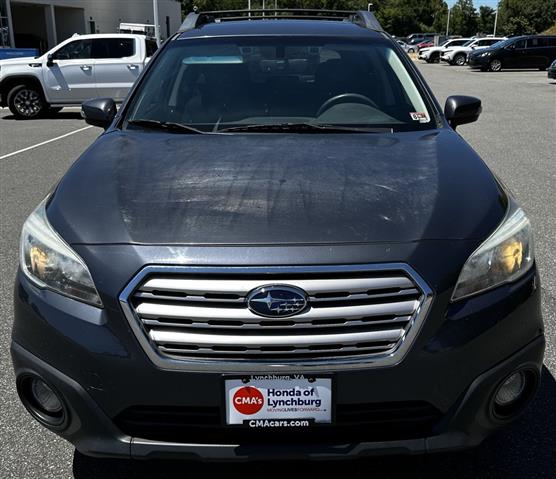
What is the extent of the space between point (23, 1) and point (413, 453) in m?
39.2

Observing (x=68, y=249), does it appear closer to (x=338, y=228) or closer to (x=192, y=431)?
(x=192, y=431)

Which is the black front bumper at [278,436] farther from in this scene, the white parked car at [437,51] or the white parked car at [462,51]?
the white parked car at [437,51]

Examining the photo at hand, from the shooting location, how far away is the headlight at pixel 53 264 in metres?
2.10

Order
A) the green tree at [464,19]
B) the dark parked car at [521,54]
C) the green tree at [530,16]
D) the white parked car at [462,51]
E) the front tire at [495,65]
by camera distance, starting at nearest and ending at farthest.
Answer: the dark parked car at [521,54], the front tire at [495,65], the white parked car at [462,51], the green tree at [530,16], the green tree at [464,19]

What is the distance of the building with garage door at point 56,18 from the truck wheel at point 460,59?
76.9 feet

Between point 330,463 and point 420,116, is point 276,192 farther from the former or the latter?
point 420,116

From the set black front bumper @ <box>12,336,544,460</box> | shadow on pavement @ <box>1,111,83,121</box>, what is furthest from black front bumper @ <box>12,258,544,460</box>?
shadow on pavement @ <box>1,111,83,121</box>

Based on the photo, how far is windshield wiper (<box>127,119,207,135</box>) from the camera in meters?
3.23

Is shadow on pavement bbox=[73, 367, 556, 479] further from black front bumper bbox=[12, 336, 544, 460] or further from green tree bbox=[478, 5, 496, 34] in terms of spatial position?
green tree bbox=[478, 5, 496, 34]

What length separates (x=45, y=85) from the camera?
13.7m

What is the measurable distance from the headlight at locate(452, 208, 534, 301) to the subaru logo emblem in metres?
0.49

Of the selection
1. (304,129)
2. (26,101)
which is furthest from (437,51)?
(304,129)

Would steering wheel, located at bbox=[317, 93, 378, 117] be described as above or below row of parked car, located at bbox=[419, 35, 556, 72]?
above

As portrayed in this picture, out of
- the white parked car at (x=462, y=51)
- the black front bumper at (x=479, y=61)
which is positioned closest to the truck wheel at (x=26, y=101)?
the black front bumper at (x=479, y=61)
